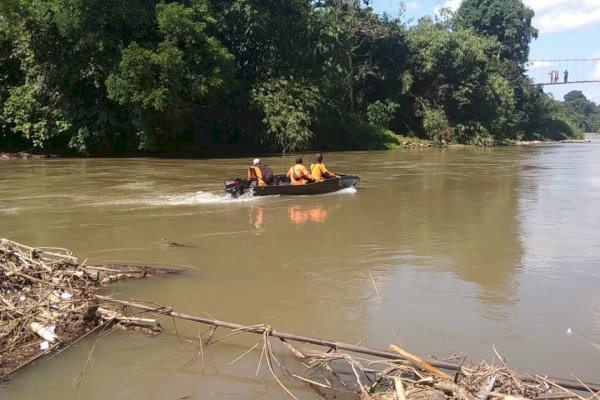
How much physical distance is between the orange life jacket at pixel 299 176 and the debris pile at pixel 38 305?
8843 millimetres

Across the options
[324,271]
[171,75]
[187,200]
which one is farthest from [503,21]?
[324,271]

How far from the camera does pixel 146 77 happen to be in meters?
23.7

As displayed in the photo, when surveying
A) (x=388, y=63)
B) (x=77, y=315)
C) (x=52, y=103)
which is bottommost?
(x=77, y=315)

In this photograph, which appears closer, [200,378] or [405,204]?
[200,378]

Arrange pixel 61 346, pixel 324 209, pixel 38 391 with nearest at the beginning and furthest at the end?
pixel 38 391 < pixel 61 346 < pixel 324 209

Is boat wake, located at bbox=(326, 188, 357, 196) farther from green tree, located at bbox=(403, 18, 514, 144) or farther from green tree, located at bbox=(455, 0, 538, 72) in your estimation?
green tree, located at bbox=(455, 0, 538, 72)

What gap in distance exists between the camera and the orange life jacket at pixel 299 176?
14125 mm

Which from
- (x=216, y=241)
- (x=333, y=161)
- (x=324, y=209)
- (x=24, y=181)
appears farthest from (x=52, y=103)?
(x=216, y=241)

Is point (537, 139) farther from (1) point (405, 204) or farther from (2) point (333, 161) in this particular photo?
(1) point (405, 204)

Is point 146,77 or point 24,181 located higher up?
point 146,77

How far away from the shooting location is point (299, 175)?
14172 mm

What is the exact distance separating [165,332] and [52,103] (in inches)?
914

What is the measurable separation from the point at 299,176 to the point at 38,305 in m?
9.73

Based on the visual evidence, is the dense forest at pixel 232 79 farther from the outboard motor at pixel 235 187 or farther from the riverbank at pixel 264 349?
the riverbank at pixel 264 349
